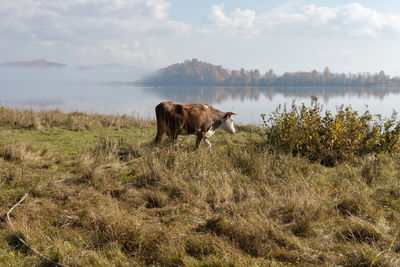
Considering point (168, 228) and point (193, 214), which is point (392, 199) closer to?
point (193, 214)

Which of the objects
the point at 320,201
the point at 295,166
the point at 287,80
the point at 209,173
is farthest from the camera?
the point at 287,80

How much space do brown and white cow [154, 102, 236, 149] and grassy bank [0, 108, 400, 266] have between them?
0.98m

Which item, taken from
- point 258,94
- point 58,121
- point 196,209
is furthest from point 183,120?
point 258,94

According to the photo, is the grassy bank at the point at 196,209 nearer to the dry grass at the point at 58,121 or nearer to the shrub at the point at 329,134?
the shrub at the point at 329,134

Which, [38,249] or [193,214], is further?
[193,214]

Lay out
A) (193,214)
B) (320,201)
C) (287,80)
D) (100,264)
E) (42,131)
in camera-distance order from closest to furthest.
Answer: (100,264)
(193,214)
(320,201)
(42,131)
(287,80)

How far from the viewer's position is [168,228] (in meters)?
4.62

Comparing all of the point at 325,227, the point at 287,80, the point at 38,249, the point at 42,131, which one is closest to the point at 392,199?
the point at 325,227

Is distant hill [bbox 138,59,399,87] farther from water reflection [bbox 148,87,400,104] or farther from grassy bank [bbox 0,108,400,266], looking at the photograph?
grassy bank [bbox 0,108,400,266]

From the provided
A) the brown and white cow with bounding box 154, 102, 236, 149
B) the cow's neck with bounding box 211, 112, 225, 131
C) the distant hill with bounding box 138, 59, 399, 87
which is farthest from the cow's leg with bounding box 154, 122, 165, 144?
the distant hill with bounding box 138, 59, 399, 87

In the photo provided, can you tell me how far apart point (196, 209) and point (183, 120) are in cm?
450

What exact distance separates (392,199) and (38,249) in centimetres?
549

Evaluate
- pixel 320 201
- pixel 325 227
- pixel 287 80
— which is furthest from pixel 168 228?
pixel 287 80

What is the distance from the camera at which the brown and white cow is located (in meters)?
9.45
